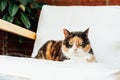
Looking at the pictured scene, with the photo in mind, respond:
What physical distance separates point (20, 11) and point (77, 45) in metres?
0.87

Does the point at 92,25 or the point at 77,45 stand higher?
the point at 92,25

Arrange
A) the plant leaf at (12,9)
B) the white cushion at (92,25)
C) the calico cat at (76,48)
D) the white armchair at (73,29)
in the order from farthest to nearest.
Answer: the plant leaf at (12,9), the white cushion at (92,25), the calico cat at (76,48), the white armchair at (73,29)

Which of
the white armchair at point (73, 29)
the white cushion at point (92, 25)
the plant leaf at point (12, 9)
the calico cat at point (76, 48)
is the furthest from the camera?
the plant leaf at point (12, 9)

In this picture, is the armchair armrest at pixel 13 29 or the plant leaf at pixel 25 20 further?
the plant leaf at pixel 25 20

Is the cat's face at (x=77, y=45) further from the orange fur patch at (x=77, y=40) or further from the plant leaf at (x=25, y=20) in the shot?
the plant leaf at (x=25, y=20)

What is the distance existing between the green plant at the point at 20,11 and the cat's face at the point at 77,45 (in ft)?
2.25

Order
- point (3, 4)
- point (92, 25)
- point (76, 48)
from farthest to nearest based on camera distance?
point (3, 4) → point (92, 25) → point (76, 48)

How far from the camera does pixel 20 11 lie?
2.28 meters

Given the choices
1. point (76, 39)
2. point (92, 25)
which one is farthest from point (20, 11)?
point (76, 39)

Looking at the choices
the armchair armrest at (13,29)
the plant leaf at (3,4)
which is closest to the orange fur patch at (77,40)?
the armchair armrest at (13,29)

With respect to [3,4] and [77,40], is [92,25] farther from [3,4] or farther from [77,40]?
[3,4]

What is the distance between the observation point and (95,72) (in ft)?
2.91

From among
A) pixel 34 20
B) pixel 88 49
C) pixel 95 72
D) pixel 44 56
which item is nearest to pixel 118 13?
pixel 88 49

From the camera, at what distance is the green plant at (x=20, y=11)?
7.18 feet
